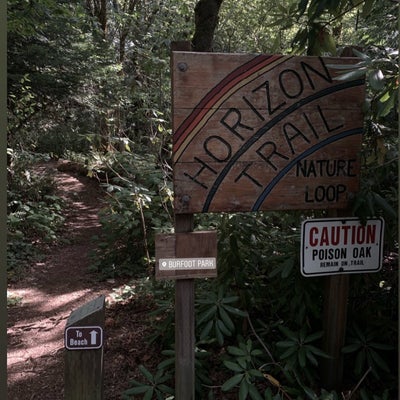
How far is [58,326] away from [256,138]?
11.3ft

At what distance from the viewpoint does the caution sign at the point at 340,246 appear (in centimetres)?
257

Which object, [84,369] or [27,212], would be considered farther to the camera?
[27,212]

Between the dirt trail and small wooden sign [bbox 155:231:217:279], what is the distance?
1772 millimetres

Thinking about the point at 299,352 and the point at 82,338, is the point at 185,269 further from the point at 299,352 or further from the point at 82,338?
the point at 299,352

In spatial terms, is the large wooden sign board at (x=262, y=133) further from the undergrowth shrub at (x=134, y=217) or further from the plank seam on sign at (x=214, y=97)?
the undergrowth shrub at (x=134, y=217)

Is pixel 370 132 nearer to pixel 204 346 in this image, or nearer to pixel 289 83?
pixel 289 83

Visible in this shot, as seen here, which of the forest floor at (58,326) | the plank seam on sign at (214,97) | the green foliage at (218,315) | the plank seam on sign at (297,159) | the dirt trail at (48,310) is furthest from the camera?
the dirt trail at (48,310)

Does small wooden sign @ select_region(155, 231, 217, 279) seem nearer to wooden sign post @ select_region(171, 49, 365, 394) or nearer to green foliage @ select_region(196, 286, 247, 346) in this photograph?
wooden sign post @ select_region(171, 49, 365, 394)

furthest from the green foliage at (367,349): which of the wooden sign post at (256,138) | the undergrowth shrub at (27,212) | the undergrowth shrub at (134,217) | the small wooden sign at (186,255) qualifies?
the undergrowth shrub at (27,212)

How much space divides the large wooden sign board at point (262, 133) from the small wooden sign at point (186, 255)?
161mm

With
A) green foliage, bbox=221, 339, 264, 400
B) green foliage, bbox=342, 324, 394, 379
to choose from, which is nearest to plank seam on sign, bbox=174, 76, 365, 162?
green foliage, bbox=221, 339, 264, 400

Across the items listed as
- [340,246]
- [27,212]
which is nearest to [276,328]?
[340,246]

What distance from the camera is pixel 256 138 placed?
2.44 meters

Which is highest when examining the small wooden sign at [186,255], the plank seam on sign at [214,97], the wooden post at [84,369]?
the plank seam on sign at [214,97]
